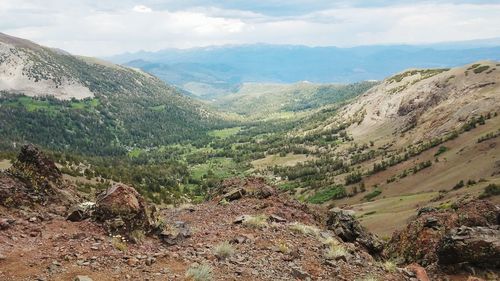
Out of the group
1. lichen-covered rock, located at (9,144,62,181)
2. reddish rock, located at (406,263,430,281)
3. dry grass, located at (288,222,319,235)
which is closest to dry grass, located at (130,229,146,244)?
dry grass, located at (288,222,319,235)

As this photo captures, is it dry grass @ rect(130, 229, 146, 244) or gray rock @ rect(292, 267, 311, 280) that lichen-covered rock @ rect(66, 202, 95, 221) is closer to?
dry grass @ rect(130, 229, 146, 244)

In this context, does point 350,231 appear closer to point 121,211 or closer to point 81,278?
point 121,211

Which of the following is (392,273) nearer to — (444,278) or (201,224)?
(444,278)

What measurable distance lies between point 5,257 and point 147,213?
24.4 ft

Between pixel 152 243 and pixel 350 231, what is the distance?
15.1 metres

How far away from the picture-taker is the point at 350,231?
29906mm

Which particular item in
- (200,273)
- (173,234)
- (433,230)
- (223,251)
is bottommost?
(433,230)

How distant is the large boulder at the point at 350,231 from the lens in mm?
28453

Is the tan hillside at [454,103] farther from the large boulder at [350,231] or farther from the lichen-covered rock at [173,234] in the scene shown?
the lichen-covered rock at [173,234]

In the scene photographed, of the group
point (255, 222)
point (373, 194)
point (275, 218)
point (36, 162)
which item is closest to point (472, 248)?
point (275, 218)

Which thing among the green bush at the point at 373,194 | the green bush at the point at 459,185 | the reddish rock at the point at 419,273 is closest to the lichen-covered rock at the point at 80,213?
the reddish rock at the point at 419,273

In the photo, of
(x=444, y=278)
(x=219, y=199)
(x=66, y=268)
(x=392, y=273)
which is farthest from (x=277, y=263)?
(x=219, y=199)

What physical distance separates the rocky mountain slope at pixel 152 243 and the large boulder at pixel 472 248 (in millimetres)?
82

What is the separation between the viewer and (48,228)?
18.8 m
